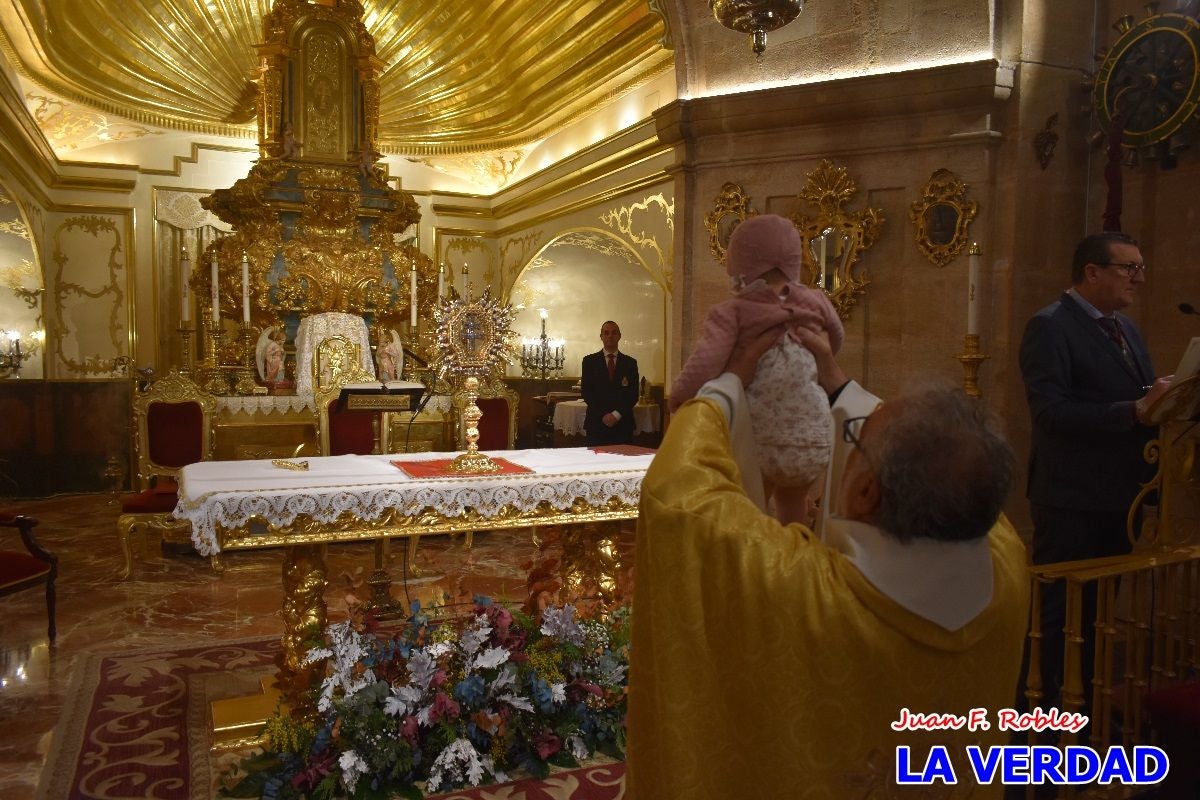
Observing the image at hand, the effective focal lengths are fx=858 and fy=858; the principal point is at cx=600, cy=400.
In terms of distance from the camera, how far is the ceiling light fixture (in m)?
3.64

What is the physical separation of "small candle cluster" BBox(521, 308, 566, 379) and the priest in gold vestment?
972 centimetres

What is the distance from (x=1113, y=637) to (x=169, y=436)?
19.3 feet

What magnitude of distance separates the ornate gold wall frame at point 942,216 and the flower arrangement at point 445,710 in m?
3.18

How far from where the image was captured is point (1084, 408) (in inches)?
122

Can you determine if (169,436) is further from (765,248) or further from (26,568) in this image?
(765,248)

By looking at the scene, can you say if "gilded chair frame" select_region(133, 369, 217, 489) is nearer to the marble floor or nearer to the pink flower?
the marble floor

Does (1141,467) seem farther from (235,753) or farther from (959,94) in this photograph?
(235,753)

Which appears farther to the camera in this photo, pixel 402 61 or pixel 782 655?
pixel 402 61

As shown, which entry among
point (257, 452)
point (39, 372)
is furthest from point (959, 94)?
point (39, 372)

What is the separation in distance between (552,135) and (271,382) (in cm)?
458

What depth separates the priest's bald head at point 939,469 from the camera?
51.7 inches

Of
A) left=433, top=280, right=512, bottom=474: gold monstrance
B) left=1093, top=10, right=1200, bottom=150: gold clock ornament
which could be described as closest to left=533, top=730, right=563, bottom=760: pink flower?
left=433, top=280, right=512, bottom=474: gold monstrance

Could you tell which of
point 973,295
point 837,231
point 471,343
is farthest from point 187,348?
point 973,295

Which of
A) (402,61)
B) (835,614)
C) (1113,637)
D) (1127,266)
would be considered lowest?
A: (1113,637)
